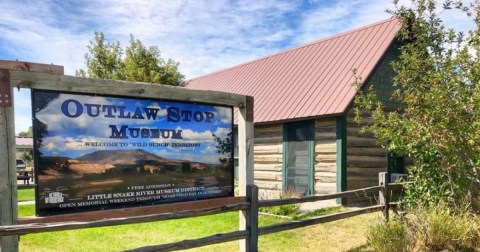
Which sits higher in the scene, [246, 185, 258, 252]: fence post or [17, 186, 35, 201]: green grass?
[246, 185, 258, 252]: fence post

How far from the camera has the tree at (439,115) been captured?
6.50 meters

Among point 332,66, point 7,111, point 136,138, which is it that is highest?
point 332,66

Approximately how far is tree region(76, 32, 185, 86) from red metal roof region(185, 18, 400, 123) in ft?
29.5

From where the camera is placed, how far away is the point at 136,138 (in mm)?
4797

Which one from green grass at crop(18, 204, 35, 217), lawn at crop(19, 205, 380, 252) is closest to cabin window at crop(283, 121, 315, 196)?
lawn at crop(19, 205, 380, 252)

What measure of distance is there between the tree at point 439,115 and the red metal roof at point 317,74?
10.7ft

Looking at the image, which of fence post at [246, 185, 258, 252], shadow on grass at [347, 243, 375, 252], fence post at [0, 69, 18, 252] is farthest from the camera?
shadow on grass at [347, 243, 375, 252]

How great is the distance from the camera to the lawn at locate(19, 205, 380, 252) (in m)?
6.62

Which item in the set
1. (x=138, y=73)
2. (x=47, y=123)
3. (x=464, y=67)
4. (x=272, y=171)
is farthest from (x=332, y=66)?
(x=138, y=73)

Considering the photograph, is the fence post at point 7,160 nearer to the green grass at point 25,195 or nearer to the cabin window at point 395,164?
the cabin window at point 395,164

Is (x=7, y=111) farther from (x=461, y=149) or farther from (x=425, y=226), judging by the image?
(x=461, y=149)

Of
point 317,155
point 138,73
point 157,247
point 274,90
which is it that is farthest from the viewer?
point 138,73

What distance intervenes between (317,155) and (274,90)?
3827 millimetres

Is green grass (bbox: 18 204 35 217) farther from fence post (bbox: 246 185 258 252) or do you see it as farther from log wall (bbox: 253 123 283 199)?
log wall (bbox: 253 123 283 199)
